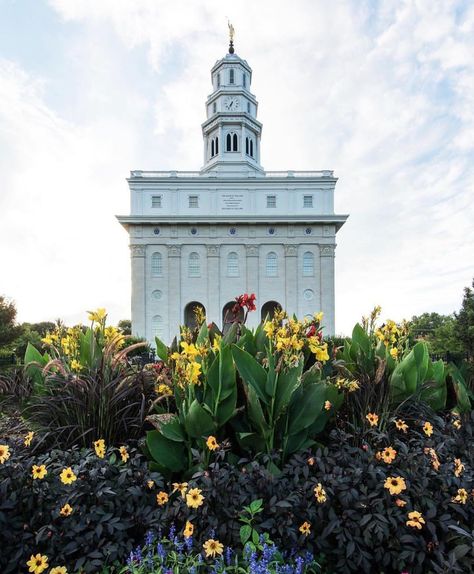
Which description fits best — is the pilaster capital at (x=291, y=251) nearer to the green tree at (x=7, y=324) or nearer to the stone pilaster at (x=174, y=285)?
the stone pilaster at (x=174, y=285)

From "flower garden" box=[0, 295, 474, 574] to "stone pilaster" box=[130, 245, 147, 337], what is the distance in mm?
32663

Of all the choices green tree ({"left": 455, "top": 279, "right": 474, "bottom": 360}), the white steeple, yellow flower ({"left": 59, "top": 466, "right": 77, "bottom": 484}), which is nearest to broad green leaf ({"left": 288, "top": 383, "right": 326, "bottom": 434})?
yellow flower ({"left": 59, "top": 466, "right": 77, "bottom": 484})

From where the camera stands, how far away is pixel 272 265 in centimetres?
3619

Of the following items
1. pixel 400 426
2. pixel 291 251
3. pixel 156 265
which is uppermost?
pixel 291 251

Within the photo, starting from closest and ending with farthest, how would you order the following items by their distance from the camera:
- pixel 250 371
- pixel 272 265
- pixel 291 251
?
pixel 250 371, pixel 291 251, pixel 272 265

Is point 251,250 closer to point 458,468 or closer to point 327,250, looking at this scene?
point 327,250

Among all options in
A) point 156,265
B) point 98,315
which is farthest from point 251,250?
point 98,315

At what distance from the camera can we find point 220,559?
1.87 metres

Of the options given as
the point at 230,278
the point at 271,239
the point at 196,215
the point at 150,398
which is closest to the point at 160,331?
the point at 230,278

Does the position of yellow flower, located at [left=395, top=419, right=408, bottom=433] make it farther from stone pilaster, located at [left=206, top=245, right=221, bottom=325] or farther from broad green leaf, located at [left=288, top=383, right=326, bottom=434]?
stone pilaster, located at [left=206, top=245, right=221, bottom=325]

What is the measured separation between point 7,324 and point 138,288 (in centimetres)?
1664

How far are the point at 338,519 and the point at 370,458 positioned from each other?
45 cm

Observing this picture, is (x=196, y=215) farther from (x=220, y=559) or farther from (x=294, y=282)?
(x=220, y=559)

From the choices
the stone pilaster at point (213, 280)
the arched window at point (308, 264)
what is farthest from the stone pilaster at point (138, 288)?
the arched window at point (308, 264)
